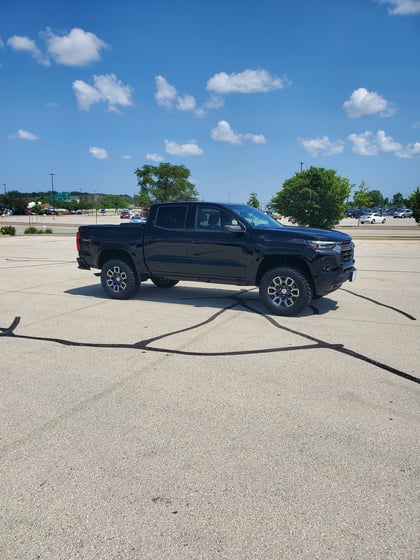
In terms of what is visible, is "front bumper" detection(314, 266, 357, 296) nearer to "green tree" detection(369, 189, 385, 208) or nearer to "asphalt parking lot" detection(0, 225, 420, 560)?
"asphalt parking lot" detection(0, 225, 420, 560)

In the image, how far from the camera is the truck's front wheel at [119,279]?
8.57 m

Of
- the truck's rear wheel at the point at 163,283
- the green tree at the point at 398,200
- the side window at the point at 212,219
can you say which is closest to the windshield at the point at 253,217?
the side window at the point at 212,219

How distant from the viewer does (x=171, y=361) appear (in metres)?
5.06

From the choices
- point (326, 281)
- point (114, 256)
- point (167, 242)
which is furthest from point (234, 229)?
point (114, 256)

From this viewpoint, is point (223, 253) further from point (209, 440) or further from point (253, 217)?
point (209, 440)

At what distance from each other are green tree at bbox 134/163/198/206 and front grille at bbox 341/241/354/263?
6422 cm

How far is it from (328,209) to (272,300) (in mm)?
30876

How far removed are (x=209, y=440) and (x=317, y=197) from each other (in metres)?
35.6

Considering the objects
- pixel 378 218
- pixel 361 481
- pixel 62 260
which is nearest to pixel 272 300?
pixel 361 481

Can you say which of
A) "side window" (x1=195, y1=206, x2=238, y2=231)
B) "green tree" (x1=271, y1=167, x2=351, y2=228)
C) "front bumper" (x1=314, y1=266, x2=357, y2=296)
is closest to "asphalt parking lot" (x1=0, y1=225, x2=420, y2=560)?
"front bumper" (x1=314, y1=266, x2=357, y2=296)

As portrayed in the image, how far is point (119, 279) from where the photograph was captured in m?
8.69

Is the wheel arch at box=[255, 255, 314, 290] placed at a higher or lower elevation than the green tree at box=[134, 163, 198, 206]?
lower

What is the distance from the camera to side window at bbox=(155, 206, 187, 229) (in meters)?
8.28

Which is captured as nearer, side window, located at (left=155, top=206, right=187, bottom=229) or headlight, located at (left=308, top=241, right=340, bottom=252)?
headlight, located at (left=308, top=241, right=340, bottom=252)
